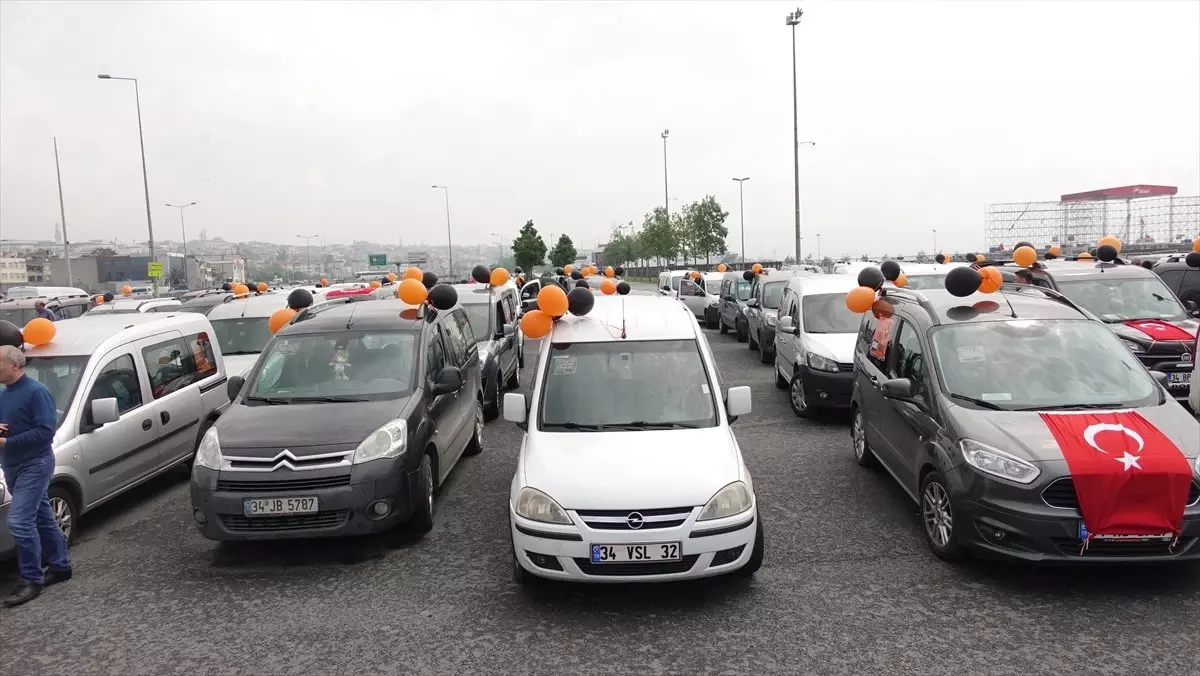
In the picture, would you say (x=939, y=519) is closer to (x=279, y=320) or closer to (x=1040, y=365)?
(x=1040, y=365)

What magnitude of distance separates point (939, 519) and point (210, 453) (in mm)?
5261

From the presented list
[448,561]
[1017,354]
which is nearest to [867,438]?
[1017,354]

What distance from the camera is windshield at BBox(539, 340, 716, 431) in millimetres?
5379

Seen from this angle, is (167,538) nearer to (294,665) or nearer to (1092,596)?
(294,665)

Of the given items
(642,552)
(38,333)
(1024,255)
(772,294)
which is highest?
(1024,255)

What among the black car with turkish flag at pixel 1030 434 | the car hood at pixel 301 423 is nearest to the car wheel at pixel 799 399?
the black car with turkish flag at pixel 1030 434

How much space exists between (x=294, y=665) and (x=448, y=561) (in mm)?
1545

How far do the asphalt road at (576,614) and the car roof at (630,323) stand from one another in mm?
1709

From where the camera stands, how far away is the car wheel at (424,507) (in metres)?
6.06

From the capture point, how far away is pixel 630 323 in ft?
20.2

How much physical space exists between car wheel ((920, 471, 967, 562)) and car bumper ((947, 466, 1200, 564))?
0.25 meters

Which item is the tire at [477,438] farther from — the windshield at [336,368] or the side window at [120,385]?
the side window at [120,385]

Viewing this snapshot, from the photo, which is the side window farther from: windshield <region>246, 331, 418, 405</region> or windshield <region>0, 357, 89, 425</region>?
windshield <region>246, 331, 418, 405</region>

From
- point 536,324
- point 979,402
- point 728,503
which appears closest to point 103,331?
point 536,324
